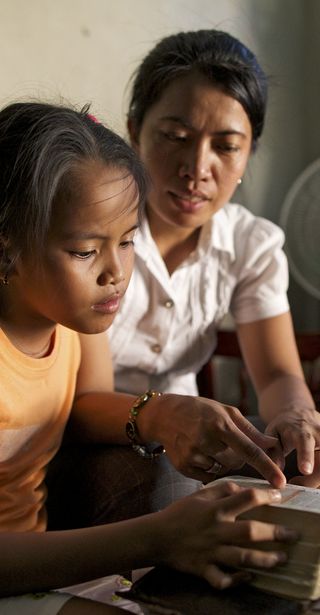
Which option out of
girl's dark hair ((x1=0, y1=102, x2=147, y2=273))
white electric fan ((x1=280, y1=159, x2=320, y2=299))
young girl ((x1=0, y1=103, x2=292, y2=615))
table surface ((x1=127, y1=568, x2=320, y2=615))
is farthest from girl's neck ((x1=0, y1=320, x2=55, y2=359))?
white electric fan ((x1=280, y1=159, x2=320, y2=299))

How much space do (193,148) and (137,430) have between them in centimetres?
53

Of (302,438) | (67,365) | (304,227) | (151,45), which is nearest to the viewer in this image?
(302,438)

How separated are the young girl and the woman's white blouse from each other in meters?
0.31

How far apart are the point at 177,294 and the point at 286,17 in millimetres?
1380

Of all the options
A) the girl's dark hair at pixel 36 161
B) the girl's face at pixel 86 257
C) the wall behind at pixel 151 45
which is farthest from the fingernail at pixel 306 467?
the wall behind at pixel 151 45

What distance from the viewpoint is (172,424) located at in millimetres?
1157

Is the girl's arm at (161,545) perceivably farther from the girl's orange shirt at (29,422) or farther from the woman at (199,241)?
the woman at (199,241)

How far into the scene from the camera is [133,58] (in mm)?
2297

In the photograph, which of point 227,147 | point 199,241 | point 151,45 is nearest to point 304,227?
point 151,45

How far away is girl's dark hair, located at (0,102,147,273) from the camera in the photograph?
1021 millimetres

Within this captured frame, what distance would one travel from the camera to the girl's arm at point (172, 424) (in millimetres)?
1056

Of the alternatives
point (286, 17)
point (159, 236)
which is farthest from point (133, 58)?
point (159, 236)

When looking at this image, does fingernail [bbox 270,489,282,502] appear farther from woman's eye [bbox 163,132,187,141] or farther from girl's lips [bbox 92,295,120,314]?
woman's eye [bbox 163,132,187,141]

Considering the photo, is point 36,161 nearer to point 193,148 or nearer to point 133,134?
point 193,148
